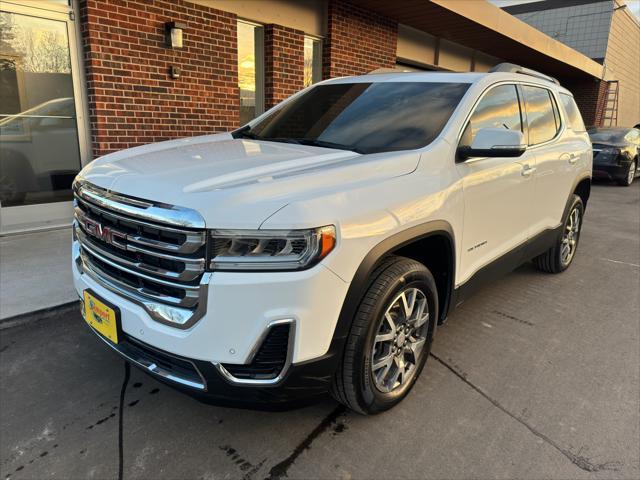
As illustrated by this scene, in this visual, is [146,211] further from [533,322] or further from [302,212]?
[533,322]

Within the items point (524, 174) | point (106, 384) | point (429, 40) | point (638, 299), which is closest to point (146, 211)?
point (106, 384)

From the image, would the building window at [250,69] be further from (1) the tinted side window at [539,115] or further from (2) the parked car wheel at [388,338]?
(2) the parked car wheel at [388,338]

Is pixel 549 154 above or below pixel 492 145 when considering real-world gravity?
below

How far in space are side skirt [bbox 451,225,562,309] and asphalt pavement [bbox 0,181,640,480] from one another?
458 millimetres

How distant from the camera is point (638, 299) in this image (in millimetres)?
4469

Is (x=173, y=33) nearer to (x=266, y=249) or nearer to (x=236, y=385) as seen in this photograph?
(x=266, y=249)

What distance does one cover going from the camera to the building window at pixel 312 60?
331 inches

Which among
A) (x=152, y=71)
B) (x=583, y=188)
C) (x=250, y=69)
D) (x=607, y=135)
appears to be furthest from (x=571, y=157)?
(x=607, y=135)

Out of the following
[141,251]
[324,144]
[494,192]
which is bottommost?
[141,251]

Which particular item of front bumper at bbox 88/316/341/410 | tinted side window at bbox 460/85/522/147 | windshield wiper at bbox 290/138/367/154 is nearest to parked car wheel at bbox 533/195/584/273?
tinted side window at bbox 460/85/522/147

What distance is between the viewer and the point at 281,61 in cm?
763

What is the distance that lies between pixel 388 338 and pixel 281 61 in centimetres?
622

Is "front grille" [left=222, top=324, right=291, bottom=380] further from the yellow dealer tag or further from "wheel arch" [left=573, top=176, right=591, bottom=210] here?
"wheel arch" [left=573, top=176, right=591, bottom=210]

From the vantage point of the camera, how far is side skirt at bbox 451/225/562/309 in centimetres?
310
